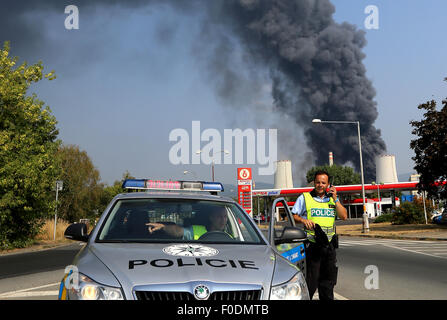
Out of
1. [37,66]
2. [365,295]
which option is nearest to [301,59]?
[37,66]

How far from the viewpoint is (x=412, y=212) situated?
41031 mm

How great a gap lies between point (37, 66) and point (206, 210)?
19.6 metres

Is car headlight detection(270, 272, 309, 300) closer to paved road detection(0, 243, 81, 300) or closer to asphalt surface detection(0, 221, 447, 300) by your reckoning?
asphalt surface detection(0, 221, 447, 300)

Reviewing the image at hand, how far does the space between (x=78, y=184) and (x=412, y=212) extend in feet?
106

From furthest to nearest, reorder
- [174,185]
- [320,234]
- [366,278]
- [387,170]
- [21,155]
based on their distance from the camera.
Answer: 1. [387,170]
2. [21,155]
3. [366,278]
4. [320,234]
5. [174,185]

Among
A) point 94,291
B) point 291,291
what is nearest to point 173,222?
point 94,291

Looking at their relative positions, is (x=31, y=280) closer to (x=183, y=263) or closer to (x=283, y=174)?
(x=183, y=263)

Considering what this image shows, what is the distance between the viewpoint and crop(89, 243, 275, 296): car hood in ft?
10.6

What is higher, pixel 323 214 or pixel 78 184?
pixel 78 184

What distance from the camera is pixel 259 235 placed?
175 inches

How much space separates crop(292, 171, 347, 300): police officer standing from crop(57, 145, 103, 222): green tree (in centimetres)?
4178
